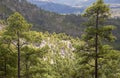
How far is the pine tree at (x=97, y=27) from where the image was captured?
34188mm

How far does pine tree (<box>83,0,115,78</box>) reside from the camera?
3419cm

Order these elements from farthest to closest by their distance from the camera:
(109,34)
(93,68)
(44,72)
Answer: (44,72), (93,68), (109,34)

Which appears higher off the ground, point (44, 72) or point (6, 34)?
point (6, 34)

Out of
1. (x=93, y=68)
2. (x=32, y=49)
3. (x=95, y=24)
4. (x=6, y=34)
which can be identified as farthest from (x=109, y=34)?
(x=6, y=34)

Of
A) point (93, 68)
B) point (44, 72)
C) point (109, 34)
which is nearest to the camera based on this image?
point (109, 34)

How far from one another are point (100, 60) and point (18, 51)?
Answer: 10.1 metres

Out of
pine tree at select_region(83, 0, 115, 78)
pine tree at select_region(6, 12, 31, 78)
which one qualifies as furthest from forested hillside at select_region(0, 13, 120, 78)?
pine tree at select_region(83, 0, 115, 78)

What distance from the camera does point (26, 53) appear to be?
38094 mm

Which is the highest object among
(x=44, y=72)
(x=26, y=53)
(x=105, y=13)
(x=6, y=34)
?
(x=105, y=13)

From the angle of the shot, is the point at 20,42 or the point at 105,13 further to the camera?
the point at 20,42

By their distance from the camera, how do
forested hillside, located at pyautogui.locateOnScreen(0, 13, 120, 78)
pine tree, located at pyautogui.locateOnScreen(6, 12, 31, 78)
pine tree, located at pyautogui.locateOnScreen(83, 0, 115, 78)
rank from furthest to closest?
pine tree, located at pyautogui.locateOnScreen(6, 12, 31, 78)
forested hillside, located at pyautogui.locateOnScreen(0, 13, 120, 78)
pine tree, located at pyautogui.locateOnScreen(83, 0, 115, 78)

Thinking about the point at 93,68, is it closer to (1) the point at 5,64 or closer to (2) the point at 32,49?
(2) the point at 32,49

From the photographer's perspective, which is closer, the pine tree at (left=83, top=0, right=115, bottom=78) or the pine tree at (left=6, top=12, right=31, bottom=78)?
the pine tree at (left=83, top=0, right=115, bottom=78)

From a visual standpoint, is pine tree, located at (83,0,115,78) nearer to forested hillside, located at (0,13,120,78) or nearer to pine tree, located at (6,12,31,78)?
forested hillside, located at (0,13,120,78)
